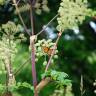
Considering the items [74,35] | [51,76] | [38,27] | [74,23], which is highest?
[74,23]

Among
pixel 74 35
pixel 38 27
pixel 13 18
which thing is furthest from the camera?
pixel 74 35

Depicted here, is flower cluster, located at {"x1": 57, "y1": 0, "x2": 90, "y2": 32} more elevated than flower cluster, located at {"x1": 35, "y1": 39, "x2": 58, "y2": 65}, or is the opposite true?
flower cluster, located at {"x1": 57, "y1": 0, "x2": 90, "y2": 32}

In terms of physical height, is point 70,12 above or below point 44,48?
above

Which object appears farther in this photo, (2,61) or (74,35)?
(74,35)

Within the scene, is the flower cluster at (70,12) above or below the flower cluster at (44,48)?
above

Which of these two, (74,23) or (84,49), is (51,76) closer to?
(74,23)

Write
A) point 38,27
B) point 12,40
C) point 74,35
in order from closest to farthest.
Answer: point 12,40
point 38,27
point 74,35

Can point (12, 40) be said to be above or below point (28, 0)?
below

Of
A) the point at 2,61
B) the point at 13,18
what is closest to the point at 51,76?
the point at 2,61

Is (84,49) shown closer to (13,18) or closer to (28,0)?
(13,18)
